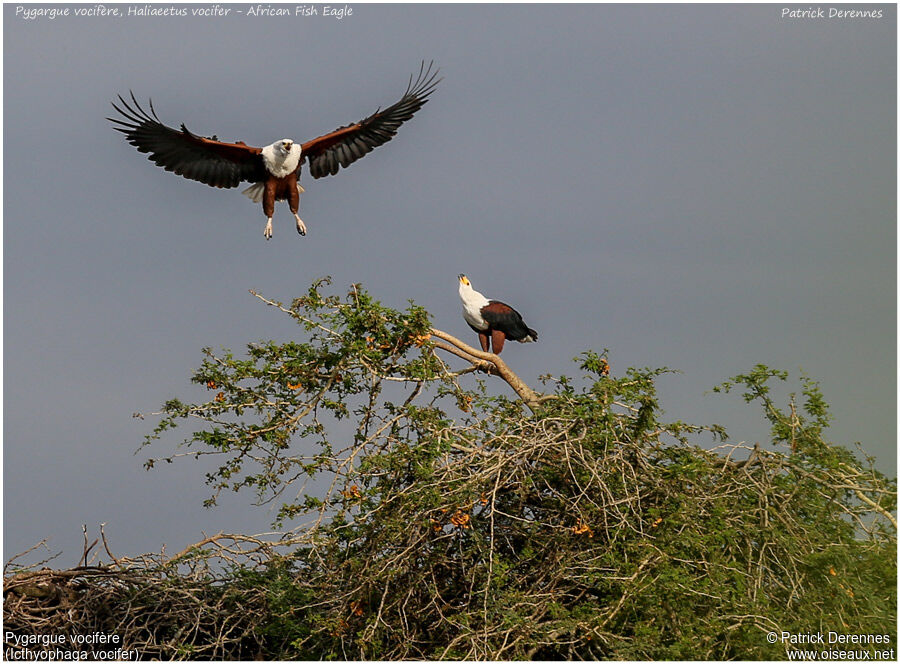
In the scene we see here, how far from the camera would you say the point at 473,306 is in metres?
8.10

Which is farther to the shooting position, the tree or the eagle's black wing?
the eagle's black wing

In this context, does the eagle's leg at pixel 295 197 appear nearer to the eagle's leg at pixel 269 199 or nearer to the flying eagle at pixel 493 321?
the eagle's leg at pixel 269 199

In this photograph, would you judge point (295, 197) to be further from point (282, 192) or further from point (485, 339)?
point (485, 339)

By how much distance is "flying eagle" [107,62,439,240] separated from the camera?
7695 mm

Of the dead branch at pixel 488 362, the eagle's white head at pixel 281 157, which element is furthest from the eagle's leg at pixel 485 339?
the eagle's white head at pixel 281 157

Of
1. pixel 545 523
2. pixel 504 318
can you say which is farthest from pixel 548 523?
pixel 504 318

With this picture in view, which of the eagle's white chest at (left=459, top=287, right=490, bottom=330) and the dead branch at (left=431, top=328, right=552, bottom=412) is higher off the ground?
the eagle's white chest at (left=459, top=287, right=490, bottom=330)

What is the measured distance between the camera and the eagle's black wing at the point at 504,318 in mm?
8008

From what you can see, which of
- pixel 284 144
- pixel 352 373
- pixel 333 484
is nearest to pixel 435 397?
pixel 352 373

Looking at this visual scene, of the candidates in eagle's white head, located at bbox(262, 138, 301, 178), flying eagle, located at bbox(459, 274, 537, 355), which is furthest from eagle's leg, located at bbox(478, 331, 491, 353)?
eagle's white head, located at bbox(262, 138, 301, 178)

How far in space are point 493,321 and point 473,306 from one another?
0.21 m

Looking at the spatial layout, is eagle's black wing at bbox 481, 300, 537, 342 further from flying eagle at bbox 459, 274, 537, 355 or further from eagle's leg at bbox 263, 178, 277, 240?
eagle's leg at bbox 263, 178, 277, 240

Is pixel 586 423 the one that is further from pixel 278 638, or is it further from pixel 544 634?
pixel 278 638

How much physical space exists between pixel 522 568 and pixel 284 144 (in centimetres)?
385
